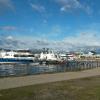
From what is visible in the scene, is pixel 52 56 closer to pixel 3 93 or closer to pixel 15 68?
pixel 15 68

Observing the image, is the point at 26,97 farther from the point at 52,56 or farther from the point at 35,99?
the point at 52,56

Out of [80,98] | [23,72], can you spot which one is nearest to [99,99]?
[80,98]

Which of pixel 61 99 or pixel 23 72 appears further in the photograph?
pixel 23 72

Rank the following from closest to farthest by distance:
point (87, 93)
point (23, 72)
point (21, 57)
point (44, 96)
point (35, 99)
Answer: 1. point (35, 99)
2. point (44, 96)
3. point (87, 93)
4. point (23, 72)
5. point (21, 57)

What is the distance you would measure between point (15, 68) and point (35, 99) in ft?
61.7

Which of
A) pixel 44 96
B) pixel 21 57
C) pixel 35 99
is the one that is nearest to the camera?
pixel 35 99

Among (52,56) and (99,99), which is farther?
(52,56)

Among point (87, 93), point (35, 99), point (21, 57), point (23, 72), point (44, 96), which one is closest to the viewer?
point (35, 99)

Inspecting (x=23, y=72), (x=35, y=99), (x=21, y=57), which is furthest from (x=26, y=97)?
(x=21, y=57)

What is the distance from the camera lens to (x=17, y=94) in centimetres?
1588

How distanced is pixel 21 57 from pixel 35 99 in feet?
311

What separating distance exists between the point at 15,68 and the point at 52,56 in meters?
82.6

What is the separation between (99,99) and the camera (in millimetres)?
14508

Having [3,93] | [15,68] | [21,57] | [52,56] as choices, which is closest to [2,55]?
[21,57]
